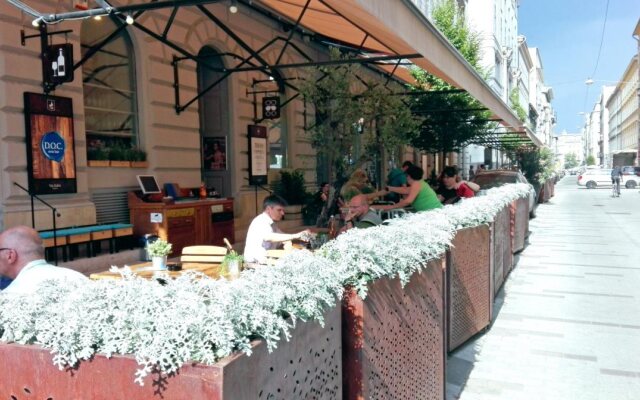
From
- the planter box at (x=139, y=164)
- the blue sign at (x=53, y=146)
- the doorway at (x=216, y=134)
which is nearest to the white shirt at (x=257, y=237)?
the blue sign at (x=53, y=146)

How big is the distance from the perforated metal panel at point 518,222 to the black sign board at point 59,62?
7.53m

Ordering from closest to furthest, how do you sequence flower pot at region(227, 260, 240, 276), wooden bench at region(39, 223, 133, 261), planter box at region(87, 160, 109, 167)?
flower pot at region(227, 260, 240, 276)
wooden bench at region(39, 223, 133, 261)
planter box at region(87, 160, 109, 167)

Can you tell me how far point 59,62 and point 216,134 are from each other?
5.17m

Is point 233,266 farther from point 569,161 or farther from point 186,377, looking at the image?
point 569,161

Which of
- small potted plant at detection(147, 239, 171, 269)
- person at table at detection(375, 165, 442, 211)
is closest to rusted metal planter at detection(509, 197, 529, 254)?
person at table at detection(375, 165, 442, 211)

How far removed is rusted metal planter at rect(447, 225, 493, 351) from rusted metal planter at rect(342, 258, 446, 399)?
800mm

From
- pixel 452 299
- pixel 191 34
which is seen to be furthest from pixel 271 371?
pixel 191 34

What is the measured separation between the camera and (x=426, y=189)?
23.6 ft

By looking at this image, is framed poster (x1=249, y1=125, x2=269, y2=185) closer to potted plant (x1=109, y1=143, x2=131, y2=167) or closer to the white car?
potted plant (x1=109, y1=143, x2=131, y2=167)

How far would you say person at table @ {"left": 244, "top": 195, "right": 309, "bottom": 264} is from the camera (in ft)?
17.8

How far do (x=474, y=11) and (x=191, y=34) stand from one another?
3986 cm

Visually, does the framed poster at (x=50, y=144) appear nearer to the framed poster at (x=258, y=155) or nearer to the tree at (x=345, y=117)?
the tree at (x=345, y=117)

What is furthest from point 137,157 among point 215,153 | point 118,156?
point 215,153

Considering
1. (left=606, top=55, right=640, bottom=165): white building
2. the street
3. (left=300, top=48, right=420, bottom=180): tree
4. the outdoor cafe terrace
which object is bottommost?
the street
